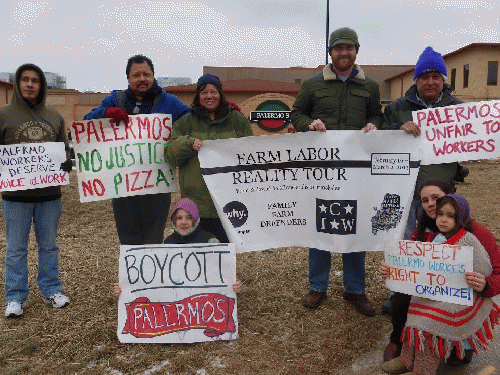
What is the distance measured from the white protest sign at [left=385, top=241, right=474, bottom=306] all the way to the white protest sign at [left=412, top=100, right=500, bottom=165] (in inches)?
38.9

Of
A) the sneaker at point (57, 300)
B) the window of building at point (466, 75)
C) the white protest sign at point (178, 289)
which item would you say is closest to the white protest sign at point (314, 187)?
the white protest sign at point (178, 289)

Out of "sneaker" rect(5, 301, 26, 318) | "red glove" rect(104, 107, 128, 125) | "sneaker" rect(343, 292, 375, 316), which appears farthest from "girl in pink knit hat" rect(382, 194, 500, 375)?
"sneaker" rect(5, 301, 26, 318)

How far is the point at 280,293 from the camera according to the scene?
13.6 ft

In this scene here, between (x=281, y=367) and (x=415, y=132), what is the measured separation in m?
1.95

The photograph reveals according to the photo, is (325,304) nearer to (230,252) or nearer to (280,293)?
(280,293)

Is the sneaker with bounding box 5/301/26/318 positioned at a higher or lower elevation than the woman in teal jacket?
lower

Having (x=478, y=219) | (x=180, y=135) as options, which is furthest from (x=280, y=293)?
(x=478, y=219)

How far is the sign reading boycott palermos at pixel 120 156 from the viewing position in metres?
3.73

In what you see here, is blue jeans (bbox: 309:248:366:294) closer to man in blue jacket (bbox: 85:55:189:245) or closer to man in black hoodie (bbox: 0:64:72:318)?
man in blue jacket (bbox: 85:55:189:245)

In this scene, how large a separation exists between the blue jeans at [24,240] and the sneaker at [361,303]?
2.55m

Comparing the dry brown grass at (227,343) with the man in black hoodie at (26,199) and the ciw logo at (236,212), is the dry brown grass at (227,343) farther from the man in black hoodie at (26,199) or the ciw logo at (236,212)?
the ciw logo at (236,212)

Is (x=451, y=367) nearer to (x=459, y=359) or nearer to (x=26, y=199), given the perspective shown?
(x=459, y=359)

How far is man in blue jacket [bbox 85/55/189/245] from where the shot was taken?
3.72 meters

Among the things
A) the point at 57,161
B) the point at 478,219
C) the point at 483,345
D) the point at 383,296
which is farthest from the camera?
the point at 478,219
